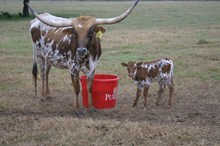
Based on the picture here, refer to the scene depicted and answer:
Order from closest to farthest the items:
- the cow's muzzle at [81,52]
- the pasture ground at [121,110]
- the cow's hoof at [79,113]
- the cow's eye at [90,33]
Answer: the pasture ground at [121,110], the cow's muzzle at [81,52], the cow's eye at [90,33], the cow's hoof at [79,113]

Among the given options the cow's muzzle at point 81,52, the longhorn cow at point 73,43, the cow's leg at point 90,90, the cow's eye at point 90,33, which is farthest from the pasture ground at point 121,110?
the cow's eye at point 90,33

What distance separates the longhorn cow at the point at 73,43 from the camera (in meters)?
7.90

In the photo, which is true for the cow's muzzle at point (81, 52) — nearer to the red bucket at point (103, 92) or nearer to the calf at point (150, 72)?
the red bucket at point (103, 92)

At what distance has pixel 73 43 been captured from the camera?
27.5ft

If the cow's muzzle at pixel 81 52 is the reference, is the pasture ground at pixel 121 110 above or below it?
below

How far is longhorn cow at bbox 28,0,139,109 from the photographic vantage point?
7.90 m

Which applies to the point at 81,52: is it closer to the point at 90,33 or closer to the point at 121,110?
the point at 90,33

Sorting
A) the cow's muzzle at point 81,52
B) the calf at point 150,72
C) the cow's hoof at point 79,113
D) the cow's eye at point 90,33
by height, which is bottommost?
the cow's hoof at point 79,113

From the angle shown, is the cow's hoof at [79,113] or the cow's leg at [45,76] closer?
the cow's hoof at [79,113]

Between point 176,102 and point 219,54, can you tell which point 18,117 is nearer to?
point 176,102

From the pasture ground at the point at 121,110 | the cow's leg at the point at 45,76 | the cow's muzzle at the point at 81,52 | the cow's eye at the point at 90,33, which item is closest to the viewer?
the pasture ground at the point at 121,110

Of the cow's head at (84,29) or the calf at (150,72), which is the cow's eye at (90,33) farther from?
the calf at (150,72)

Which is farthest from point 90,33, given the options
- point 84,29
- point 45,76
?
point 45,76

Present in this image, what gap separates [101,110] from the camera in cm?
858
